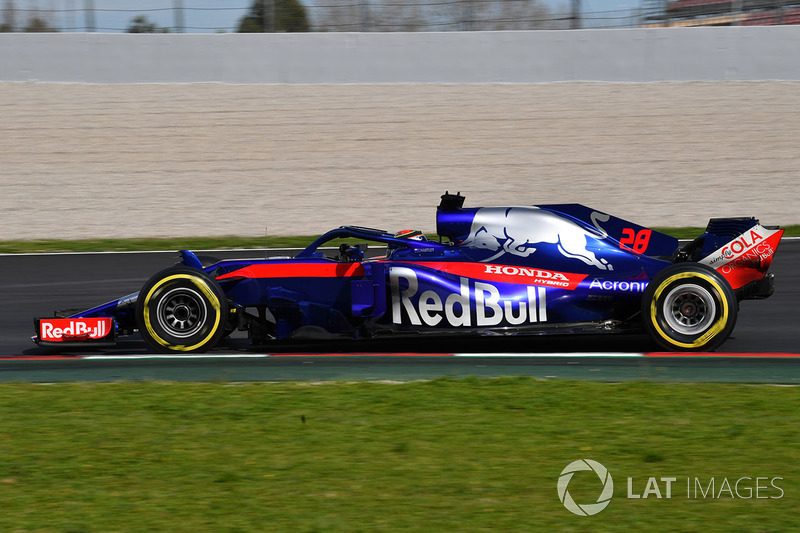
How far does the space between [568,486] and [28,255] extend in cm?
1155

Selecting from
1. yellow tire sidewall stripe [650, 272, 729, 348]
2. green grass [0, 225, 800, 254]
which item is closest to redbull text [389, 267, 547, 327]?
yellow tire sidewall stripe [650, 272, 729, 348]

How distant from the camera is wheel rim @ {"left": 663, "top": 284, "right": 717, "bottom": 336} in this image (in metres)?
7.54

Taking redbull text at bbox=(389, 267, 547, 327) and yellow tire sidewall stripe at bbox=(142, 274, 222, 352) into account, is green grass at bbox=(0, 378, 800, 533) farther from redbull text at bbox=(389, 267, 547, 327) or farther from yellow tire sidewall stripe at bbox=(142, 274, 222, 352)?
redbull text at bbox=(389, 267, 547, 327)

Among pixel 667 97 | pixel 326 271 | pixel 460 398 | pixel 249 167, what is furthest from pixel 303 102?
pixel 460 398

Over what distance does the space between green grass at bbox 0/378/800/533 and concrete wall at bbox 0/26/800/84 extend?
56.6ft

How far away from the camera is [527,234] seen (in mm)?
7863

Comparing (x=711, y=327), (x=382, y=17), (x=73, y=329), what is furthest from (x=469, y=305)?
(x=382, y=17)

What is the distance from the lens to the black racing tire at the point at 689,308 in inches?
296

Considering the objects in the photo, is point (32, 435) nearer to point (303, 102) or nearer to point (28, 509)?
point (28, 509)

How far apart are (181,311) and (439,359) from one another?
220 centimetres

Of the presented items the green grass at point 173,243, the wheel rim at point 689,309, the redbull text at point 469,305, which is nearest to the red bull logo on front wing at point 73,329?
the redbull text at point 469,305

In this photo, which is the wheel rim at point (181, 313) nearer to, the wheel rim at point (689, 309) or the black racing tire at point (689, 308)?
the black racing tire at point (689, 308)

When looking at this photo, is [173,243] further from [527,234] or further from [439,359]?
[527,234]

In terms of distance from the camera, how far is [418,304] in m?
7.78
